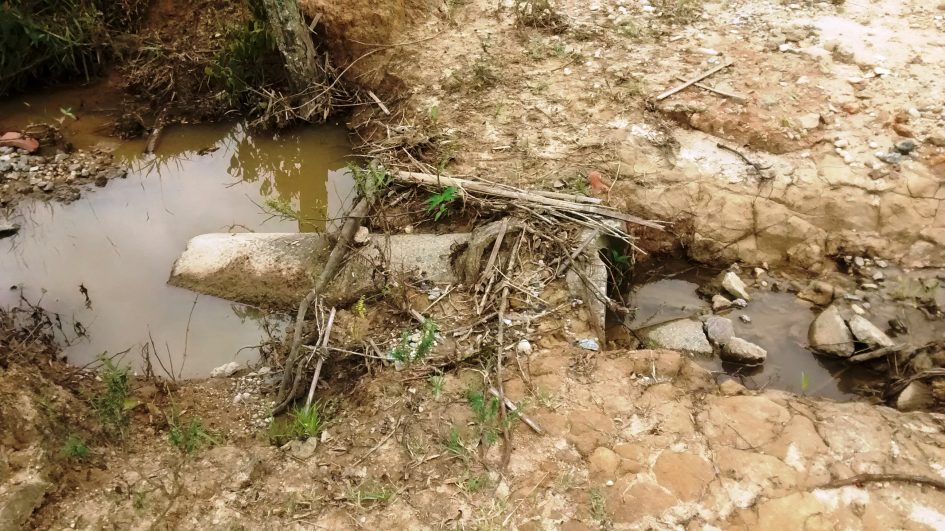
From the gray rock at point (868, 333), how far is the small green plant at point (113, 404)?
3585 mm

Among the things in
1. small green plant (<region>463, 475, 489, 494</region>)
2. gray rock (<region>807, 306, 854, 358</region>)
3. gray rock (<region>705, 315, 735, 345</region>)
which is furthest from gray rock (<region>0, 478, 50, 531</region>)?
gray rock (<region>807, 306, 854, 358</region>)

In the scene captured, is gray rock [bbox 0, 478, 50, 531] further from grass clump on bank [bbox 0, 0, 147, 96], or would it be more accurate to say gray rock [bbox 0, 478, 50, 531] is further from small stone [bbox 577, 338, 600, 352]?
grass clump on bank [bbox 0, 0, 147, 96]

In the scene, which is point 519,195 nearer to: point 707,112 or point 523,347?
point 523,347

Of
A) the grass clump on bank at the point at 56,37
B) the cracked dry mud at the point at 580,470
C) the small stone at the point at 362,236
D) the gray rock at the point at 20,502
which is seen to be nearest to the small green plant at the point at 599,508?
the cracked dry mud at the point at 580,470

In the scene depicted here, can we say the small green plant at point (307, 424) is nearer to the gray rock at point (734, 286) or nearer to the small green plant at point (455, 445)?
the small green plant at point (455, 445)

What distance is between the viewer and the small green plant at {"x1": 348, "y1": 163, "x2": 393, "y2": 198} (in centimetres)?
386

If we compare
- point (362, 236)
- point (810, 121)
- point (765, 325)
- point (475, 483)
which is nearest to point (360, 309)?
point (362, 236)

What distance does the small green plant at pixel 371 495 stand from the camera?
2395mm

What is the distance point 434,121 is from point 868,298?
293 cm

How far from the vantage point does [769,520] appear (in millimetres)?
2258

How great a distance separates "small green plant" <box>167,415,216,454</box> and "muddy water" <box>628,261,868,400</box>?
2.26 metres

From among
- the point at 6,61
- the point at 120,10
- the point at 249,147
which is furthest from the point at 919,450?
the point at 6,61

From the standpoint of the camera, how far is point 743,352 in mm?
3164

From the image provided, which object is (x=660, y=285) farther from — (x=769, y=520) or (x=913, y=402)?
(x=769, y=520)
